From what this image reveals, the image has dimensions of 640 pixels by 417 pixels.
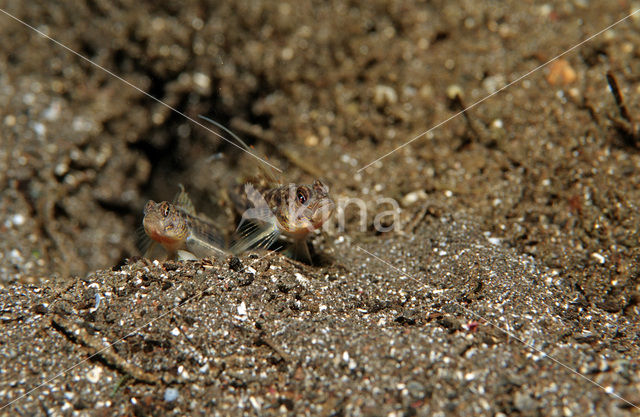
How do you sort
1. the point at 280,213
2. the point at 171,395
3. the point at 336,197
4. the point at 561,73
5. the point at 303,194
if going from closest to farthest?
1. the point at 171,395
2. the point at 303,194
3. the point at 280,213
4. the point at 336,197
5. the point at 561,73

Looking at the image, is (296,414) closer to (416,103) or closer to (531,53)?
(416,103)

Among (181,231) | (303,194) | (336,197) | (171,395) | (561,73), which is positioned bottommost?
(171,395)

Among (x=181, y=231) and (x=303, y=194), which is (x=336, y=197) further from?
(x=181, y=231)

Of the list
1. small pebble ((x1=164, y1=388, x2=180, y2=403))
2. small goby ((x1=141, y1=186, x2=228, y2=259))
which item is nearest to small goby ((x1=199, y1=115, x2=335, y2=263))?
small goby ((x1=141, y1=186, x2=228, y2=259))

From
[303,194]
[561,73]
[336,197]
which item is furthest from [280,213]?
[561,73]

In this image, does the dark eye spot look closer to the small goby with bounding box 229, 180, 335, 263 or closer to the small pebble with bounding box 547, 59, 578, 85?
the small goby with bounding box 229, 180, 335, 263
